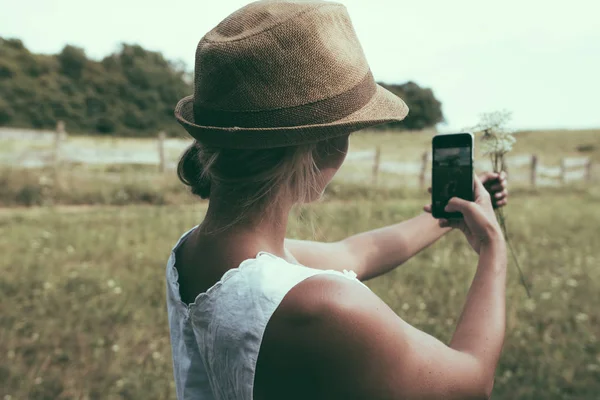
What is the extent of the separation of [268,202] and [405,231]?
694 millimetres

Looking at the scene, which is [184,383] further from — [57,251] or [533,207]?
[533,207]

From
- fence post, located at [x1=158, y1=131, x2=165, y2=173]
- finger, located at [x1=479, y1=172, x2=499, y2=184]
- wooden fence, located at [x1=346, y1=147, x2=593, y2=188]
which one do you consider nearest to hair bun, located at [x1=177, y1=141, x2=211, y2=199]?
finger, located at [x1=479, y1=172, x2=499, y2=184]

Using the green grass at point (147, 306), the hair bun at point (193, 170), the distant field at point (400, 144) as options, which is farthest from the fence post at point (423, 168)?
the hair bun at point (193, 170)

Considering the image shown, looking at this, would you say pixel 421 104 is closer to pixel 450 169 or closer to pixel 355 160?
pixel 450 169

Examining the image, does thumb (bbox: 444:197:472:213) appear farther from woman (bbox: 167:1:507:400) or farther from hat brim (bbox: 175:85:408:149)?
hat brim (bbox: 175:85:408:149)

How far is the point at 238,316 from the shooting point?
1.09 meters

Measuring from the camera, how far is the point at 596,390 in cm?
363

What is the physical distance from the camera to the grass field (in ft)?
11.9

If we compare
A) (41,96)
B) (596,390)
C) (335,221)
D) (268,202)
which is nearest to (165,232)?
(335,221)

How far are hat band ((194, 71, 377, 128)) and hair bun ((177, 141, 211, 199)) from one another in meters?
0.19

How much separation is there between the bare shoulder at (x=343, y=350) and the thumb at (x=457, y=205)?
0.38 m

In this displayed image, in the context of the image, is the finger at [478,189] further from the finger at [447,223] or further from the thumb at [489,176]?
the thumb at [489,176]

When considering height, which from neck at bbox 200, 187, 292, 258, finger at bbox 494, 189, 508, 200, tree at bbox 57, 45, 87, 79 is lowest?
tree at bbox 57, 45, 87, 79

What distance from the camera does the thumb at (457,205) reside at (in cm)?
134
